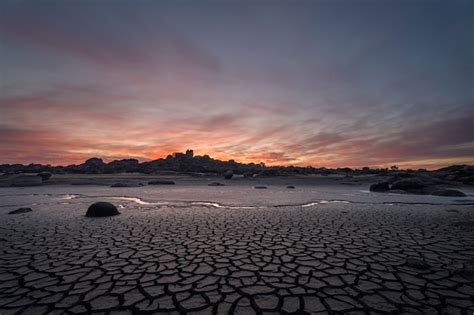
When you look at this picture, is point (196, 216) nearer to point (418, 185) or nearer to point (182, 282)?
point (182, 282)

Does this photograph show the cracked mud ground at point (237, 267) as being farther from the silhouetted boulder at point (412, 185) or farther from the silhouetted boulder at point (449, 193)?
the silhouetted boulder at point (412, 185)

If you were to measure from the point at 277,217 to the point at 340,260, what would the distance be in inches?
149

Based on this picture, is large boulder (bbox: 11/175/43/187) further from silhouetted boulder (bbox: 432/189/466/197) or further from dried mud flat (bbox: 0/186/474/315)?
silhouetted boulder (bbox: 432/189/466/197)

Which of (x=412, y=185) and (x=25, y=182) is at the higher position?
(x=412, y=185)

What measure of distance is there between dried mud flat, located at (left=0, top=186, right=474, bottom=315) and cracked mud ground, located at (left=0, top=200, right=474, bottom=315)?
0.06 feet

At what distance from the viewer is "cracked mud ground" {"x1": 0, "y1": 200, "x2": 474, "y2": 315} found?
2.76 m

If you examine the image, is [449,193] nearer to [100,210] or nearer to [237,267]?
[237,267]

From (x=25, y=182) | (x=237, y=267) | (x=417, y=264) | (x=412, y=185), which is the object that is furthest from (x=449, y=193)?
(x=25, y=182)

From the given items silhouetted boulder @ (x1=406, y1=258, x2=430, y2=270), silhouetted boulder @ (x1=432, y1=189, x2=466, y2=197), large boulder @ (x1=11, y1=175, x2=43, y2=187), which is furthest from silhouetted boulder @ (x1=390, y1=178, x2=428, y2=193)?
large boulder @ (x1=11, y1=175, x2=43, y2=187)

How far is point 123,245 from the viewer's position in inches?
195

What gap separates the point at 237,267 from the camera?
3.80 meters

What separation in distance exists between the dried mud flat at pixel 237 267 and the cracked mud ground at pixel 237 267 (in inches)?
0.7

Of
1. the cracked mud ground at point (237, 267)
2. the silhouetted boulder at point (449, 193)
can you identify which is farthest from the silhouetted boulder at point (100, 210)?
the silhouetted boulder at point (449, 193)

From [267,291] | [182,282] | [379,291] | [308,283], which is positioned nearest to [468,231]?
[379,291]
